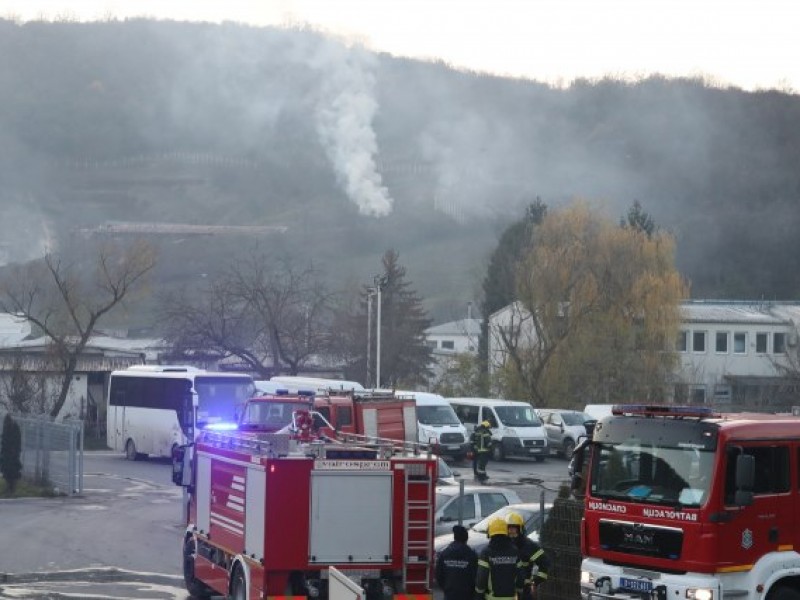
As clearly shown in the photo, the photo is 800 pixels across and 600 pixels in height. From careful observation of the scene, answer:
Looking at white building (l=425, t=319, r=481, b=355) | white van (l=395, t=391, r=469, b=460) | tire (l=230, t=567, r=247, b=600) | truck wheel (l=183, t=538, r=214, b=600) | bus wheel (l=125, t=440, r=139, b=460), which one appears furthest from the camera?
white building (l=425, t=319, r=481, b=355)

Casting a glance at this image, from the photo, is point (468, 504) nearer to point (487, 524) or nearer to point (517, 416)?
point (487, 524)

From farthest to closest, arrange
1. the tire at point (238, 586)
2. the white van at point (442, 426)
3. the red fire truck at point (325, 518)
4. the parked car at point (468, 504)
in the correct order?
1. the white van at point (442, 426)
2. the parked car at point (468, 504)
3. the tire at point (238, 586)
4. the red fire truck at point (325, 518)

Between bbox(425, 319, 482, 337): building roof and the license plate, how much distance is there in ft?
248

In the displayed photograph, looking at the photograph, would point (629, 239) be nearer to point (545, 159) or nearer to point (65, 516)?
point (65, 516)

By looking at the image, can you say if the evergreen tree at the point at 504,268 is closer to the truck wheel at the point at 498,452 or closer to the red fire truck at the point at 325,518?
the truck wheel at the point at 498,452

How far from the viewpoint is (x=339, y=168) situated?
159 meters

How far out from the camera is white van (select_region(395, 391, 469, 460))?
40.1m

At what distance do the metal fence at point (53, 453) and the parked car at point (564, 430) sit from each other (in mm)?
18410

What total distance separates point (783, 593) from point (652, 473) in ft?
5.98

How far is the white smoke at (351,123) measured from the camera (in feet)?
479

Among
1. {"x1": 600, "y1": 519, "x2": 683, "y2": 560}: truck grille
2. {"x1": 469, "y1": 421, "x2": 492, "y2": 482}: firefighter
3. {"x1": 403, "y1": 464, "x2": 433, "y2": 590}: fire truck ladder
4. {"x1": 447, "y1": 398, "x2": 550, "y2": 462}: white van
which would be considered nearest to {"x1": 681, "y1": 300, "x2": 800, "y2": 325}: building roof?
{"x1": 447, "y1": 398, "x2": 550, "y2": 462}: white van

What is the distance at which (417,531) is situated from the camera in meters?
14.8

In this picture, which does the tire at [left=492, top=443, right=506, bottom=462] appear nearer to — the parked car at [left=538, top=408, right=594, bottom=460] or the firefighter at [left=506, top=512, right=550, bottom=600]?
the parked car at [left=538, top=408, right=594, bottom=460]

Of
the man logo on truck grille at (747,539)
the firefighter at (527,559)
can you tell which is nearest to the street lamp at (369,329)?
the man logo on truck grille at (747,539)
